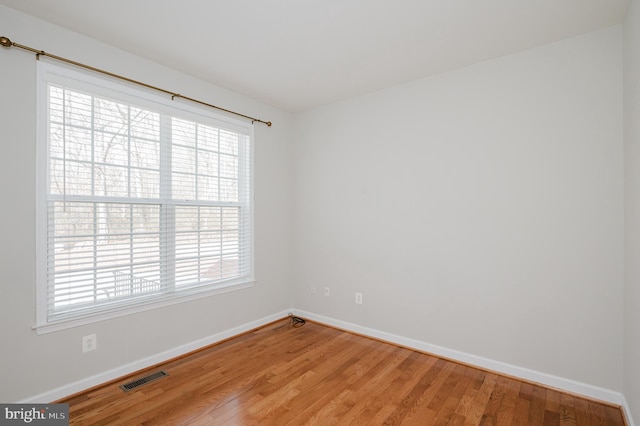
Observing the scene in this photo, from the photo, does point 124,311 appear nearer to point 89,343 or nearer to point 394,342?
point 89,343

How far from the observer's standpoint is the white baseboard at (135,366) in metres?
2.24

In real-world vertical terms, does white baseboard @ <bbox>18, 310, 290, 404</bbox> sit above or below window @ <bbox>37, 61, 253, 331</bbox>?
below

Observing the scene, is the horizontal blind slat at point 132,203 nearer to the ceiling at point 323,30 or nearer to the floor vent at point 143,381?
the ceiling at point 323,30

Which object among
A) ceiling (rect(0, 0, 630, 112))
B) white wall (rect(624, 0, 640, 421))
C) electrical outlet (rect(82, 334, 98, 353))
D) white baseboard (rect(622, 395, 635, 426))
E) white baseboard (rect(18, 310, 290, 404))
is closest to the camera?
white wall (rect(624, 0, 640, 421))

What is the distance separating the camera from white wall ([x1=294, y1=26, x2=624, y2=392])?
90.4 inches

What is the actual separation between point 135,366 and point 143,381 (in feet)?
0.66

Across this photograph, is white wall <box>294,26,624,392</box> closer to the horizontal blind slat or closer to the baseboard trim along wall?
the baseboard trim along wall

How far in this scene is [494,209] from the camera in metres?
2.72

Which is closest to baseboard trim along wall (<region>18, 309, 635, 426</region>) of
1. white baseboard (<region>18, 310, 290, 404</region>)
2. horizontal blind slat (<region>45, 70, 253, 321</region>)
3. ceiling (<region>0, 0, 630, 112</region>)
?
white baseboard (<region>18, 310, 290, 404</region>)

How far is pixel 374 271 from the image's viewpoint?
3.47 meters

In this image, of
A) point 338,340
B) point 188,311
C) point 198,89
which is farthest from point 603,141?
point 188,311

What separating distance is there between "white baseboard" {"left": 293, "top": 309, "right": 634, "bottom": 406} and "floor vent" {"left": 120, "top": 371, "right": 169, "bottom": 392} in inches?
73.6

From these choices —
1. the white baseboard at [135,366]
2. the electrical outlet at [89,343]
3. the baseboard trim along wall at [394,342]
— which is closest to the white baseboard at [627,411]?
the baseboard trim along wall at [394,342]

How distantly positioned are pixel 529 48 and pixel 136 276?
369 centimetres
